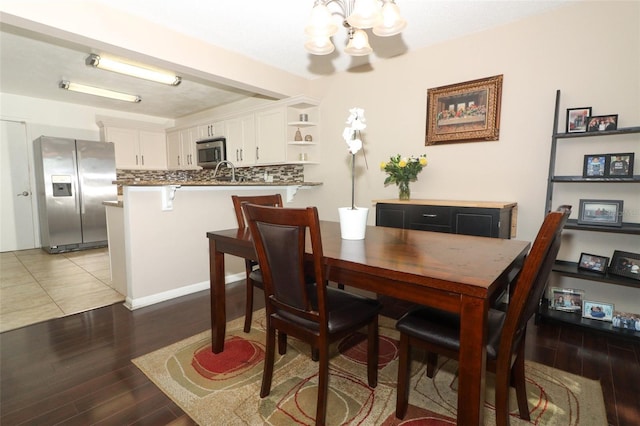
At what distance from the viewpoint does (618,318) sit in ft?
7.34

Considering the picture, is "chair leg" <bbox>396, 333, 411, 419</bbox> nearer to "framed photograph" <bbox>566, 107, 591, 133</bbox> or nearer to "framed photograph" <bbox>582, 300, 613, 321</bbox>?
"framed photograph" <bbox>582, 300, 613, 321</bbox>

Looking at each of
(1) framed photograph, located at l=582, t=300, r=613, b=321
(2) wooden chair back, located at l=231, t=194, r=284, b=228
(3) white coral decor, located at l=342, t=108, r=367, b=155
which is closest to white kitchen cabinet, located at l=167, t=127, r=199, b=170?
(2) wooden chair back, located at l=231, t=194, r=284, b=228

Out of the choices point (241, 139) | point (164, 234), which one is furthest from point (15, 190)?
point (164, 234)

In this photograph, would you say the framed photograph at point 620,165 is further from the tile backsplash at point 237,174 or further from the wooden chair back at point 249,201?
the tile backsplash at point 237,174

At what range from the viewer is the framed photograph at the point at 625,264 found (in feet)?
6.89

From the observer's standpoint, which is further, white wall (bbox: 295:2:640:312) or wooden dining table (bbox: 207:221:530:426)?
white wall (bbox: 295:2:640:312)

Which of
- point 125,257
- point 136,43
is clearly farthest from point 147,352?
point 136,43

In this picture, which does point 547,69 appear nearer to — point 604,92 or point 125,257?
point 604,92

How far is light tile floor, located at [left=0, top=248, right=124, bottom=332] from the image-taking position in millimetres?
2588

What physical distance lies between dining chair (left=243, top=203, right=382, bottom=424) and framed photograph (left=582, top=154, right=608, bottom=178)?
194 centimetres

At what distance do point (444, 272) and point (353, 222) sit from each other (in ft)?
2.10

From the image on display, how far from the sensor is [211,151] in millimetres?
5012

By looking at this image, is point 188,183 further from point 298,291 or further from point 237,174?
point 237,174

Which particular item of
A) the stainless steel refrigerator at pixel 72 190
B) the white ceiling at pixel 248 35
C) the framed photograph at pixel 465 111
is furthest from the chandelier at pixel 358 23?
the stainless steel refrigerator at pixel 72 190
